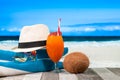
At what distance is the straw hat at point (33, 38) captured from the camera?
2.04 m

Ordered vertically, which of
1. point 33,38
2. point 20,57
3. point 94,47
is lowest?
point 94,47

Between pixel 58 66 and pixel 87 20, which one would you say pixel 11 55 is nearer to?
pixel 58 66

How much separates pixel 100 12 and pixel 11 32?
3.96ft

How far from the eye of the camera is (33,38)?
2068 millimetres

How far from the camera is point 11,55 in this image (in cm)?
207

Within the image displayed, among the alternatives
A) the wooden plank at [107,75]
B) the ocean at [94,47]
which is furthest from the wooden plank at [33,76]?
the ocean at [94,47]

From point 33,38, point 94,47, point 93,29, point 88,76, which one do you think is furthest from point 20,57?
point 93,29

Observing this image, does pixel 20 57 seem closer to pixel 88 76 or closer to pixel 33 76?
pixel 33 76

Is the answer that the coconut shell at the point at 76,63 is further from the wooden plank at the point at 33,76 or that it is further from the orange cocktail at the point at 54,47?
the wooden plank at the point at 33,76

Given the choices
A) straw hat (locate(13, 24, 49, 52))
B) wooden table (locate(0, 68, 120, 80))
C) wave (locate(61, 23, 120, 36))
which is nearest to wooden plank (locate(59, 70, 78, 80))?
wooden table (locate(0, 68, 120, 80))

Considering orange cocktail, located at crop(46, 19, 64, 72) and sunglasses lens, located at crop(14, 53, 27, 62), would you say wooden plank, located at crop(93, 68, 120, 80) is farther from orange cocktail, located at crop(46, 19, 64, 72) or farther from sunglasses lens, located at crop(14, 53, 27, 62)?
sunglasses lens, located at crop(14, 53, 27, 62)

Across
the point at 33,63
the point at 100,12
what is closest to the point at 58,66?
the point at 33,63

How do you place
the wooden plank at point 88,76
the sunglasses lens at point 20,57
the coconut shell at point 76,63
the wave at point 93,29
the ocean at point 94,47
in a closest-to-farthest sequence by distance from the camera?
the wooden plank at point 88,76 → the coconut shell at point 76,63 → the sunglasses lens at point 20,57 → the ocean at point 94,47 → the wave at point 93,29

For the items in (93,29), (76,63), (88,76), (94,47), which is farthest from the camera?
(93,29)
